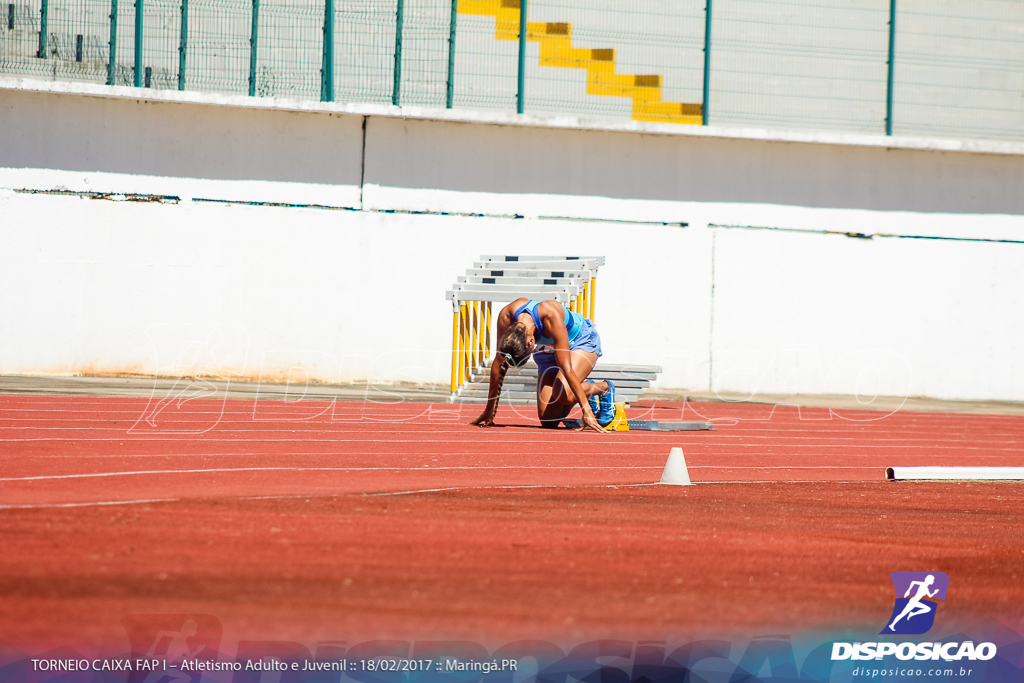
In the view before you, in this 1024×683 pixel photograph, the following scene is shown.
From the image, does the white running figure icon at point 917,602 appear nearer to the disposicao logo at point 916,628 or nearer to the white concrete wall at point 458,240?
the disposicao logo at point 916,628

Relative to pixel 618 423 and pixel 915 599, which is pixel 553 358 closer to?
pixel 618 423

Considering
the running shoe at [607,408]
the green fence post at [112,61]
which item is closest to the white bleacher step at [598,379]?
the running shoe at [607,408]

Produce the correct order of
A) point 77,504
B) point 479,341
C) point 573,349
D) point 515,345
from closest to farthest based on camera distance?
point 77,504 → point 515,345 → point 573,349 → point 479,341

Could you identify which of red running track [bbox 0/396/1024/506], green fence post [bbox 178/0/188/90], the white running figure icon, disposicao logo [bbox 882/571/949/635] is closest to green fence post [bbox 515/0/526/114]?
green fence post [bbox 178/0/188/90]

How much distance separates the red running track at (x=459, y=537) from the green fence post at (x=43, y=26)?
911cm

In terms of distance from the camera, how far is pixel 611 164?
17.9 metres

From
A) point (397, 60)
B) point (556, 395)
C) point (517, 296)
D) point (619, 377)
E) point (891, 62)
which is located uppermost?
point (891, 62)

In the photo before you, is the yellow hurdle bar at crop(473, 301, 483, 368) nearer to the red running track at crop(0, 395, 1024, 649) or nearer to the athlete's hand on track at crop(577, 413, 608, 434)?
the athlete's hand on track at crop(577, 413, 608, 434)

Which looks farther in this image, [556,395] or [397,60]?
[397,60]

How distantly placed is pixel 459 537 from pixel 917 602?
1.89m

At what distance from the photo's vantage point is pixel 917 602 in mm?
4023

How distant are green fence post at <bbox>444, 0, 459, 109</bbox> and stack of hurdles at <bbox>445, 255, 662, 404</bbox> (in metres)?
3.54

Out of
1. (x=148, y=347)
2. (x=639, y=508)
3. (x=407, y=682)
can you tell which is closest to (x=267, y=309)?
(x=148, y=347)

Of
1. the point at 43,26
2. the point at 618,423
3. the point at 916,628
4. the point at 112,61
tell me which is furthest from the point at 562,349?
the point at 43,26
